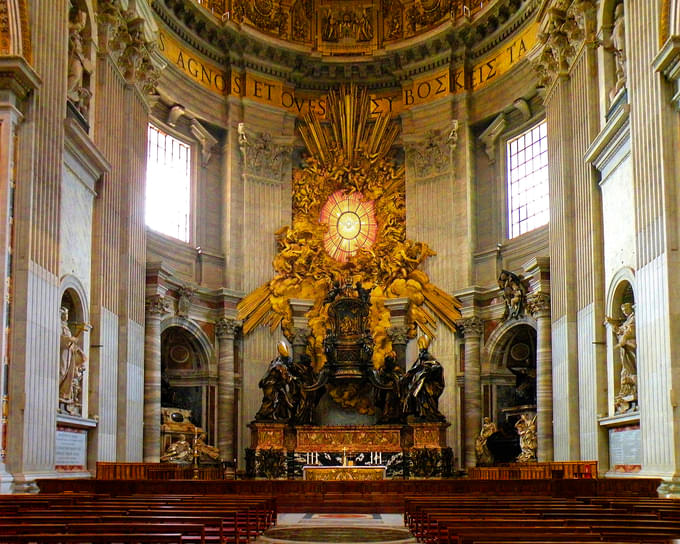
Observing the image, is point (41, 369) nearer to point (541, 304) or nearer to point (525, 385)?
point (541, 304)

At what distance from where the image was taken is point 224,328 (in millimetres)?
25969

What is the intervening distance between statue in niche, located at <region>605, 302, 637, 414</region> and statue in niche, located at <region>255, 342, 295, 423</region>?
30.2ft

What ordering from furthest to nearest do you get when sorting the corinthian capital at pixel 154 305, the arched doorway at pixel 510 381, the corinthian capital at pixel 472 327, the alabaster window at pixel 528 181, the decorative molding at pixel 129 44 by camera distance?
the corinthian capital at pixel 472 327 < the alabaster window at pixel 528 181 < the arched doorway at pixel 510 381 < the corinthian capital at pixel 154 305 < the decorative molding at pixel 129 44

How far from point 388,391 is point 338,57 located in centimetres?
1028

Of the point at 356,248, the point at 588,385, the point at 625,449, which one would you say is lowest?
the point at 625,449

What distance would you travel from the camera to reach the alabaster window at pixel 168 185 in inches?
1000

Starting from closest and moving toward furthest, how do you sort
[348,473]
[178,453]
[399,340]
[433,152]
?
1. [348,473]
2. [178,453]
3. [399,340]
4. [433,152]

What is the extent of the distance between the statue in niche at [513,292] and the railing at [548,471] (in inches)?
195

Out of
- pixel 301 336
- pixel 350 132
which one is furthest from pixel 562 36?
pixel 301 336

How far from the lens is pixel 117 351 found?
67.3 ft

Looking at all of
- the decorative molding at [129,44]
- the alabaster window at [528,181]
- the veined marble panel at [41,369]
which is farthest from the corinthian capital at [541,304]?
the veined marble panel at [41,369]

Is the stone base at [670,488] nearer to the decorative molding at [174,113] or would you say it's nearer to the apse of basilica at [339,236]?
the apse of basilica at [339,236]

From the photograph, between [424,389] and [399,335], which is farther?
[399,335]

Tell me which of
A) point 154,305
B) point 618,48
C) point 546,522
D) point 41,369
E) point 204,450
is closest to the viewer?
point 546,522
